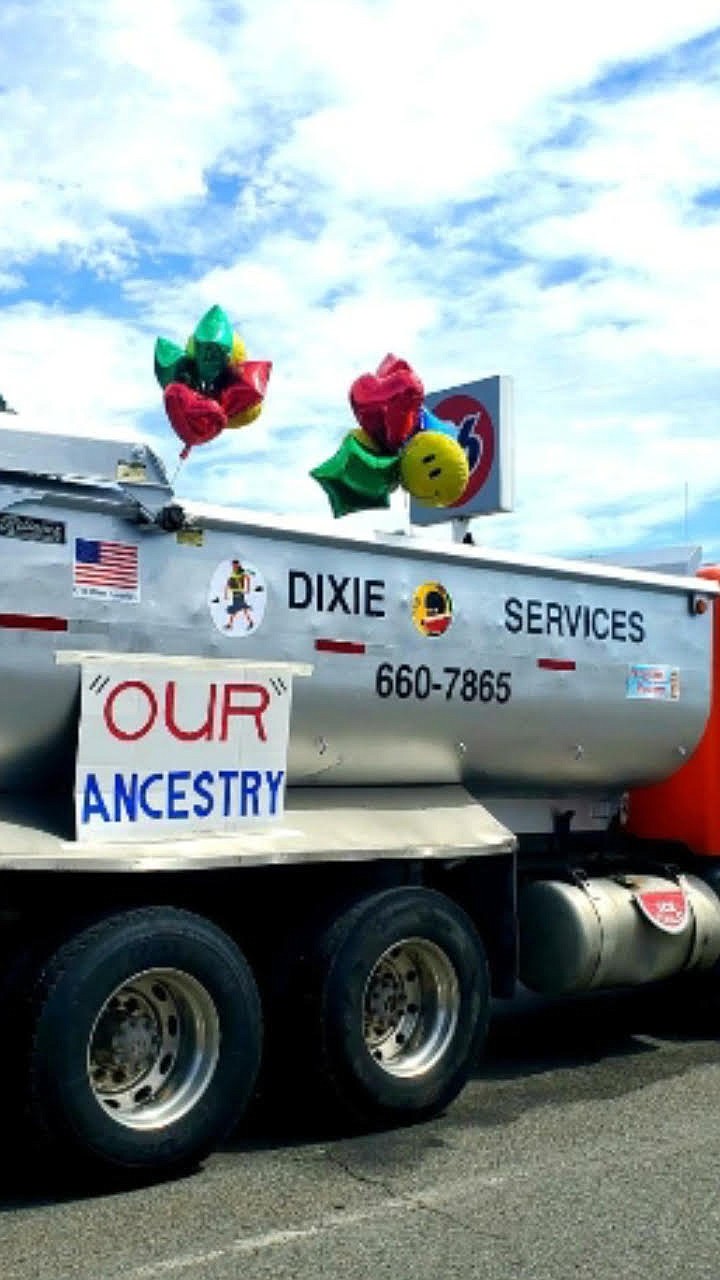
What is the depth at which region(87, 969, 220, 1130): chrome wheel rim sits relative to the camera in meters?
5.87

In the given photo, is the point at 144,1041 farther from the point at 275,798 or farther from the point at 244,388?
the point at 244,388

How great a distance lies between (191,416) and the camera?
646 cm

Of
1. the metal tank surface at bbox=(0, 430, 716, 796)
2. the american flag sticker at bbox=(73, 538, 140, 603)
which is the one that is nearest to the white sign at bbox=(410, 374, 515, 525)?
the metal tank surface at bbox=(0, 430, 716, 796)

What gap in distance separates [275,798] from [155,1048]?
1.17m

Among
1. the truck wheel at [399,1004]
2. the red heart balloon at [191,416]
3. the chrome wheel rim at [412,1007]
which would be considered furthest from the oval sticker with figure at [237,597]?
the chrome wheel rim at [412,1007]

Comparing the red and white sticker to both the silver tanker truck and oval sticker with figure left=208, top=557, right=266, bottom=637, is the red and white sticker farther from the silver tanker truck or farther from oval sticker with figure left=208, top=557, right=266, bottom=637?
oval sticker with figure left=208, top=557, right=266, bottom=637

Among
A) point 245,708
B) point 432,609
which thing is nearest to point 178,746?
point 245,708

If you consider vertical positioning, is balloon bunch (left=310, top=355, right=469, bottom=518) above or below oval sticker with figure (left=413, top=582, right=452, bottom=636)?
above

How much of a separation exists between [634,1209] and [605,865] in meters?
3.20

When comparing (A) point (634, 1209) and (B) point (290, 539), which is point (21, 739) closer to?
(B) point (290, 539)

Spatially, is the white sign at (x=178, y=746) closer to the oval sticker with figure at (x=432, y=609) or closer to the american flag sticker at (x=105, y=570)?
the american flag sticker at (x=105, y=570)

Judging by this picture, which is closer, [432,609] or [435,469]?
[432,609]

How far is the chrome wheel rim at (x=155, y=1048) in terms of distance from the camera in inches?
231

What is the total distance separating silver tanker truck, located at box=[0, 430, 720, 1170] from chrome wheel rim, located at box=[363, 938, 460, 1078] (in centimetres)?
1
